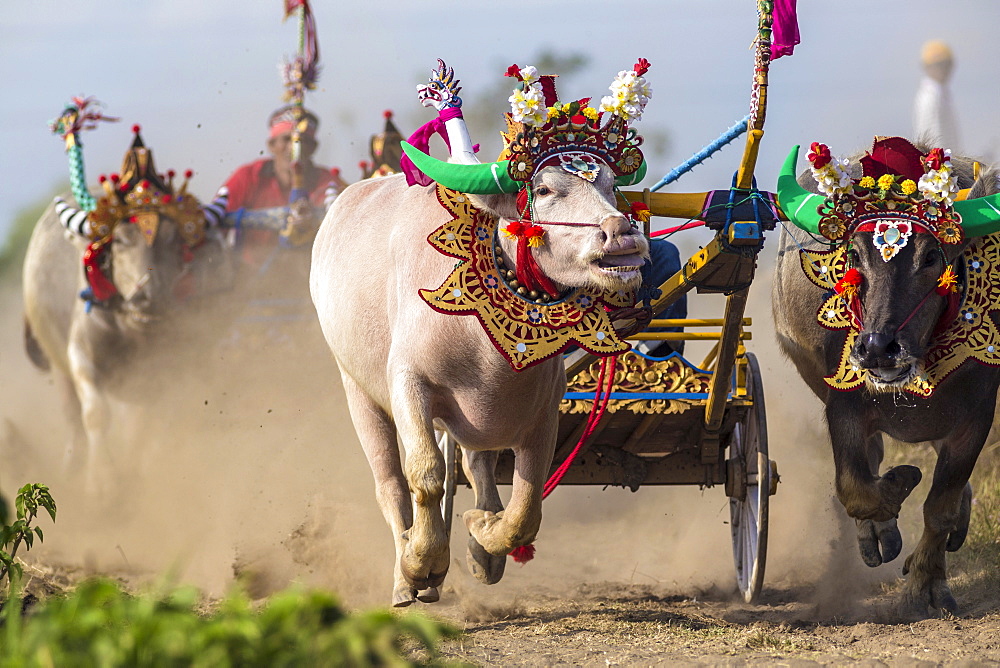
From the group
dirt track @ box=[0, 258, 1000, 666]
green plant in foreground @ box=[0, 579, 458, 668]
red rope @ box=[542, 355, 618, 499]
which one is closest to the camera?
green plant in foreground @ box=[0, 579, 458, 668]

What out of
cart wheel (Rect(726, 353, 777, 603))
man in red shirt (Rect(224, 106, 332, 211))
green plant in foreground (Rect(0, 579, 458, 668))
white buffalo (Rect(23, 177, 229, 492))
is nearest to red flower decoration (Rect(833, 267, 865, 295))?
cart wheel (Rect(726, 353, 777, 603))

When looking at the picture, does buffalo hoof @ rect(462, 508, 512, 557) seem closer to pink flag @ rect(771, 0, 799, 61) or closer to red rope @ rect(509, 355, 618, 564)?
red rope @ rect(509, 355, 618, 564)

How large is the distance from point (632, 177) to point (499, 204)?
487 millimetres

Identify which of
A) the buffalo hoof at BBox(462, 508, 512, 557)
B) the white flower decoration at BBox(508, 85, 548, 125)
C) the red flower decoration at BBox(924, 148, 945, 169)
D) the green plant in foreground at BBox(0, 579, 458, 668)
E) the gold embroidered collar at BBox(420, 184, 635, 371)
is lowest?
the buffalo hoof at BBox(462, 508, 512, 557)

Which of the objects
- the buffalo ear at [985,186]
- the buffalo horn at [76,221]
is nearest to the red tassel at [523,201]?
the buffalo ear at [985,186]

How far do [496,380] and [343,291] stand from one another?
39.8 inches

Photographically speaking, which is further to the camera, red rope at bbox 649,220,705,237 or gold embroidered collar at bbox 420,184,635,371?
red rope at bbox 649,220,705,237

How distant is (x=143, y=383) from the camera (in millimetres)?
10375

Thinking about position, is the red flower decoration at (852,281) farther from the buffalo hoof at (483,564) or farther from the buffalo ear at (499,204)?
the buffalo hoof at (483,564)

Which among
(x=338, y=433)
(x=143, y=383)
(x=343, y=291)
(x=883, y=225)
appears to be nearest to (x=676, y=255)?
(x=883, y=225)

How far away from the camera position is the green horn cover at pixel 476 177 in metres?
4.27

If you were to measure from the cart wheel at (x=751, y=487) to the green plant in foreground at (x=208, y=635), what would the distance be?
374 centimetres

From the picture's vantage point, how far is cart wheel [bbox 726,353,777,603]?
564cm

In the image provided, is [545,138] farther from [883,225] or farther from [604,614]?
[604,614]
